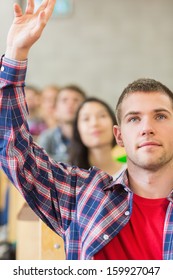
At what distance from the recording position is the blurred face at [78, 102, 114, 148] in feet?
4.53

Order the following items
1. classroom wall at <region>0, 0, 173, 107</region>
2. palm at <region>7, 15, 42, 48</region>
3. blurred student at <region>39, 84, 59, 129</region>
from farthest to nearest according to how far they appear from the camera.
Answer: classroom wall at <region>0, 0, 173, 107</region>
blurred student at <region>39, 84, 59, 129</region>
palm at <region>7, 15, 42, 48</region>

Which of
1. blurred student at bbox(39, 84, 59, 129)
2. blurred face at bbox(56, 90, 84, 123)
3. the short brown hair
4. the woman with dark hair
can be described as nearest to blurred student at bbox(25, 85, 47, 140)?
blurred student at bbox(39, 84, 59, 129)

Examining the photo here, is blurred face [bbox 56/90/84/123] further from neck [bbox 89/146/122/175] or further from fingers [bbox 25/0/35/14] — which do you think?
fingers [bbox 25/0/35/14]

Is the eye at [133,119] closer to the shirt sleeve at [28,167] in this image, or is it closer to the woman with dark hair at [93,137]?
the shirt sleeve at [28,167]

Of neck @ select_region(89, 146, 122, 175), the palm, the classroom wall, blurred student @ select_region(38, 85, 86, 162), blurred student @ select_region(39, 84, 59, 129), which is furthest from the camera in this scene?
the classroom wall

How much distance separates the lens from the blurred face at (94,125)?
1.38m

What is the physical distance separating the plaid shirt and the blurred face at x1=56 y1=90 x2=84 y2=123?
1586 mm

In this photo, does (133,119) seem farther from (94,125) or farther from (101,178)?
(94,125)

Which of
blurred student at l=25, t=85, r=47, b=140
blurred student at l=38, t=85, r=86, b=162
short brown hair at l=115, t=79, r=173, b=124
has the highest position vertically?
blurred student at l=25, t=85, r=47, b=140

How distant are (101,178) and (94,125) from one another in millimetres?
596

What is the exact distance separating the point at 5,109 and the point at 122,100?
0.68 ft

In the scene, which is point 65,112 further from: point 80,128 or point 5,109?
point 5,109

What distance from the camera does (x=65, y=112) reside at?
2.43 m
